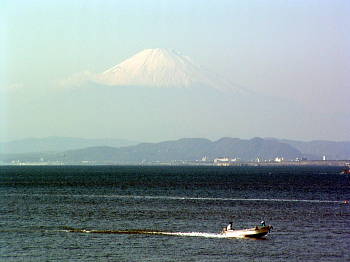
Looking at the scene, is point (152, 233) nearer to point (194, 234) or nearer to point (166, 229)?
point (194, 234)

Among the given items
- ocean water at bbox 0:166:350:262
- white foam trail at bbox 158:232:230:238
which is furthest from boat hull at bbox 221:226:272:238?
ocean water at bbox 0:166:350:262

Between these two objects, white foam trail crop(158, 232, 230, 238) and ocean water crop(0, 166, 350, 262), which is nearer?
ocean water crop(0, 166, 350, 262)

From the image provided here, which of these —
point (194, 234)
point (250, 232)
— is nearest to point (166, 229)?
Result: point (194, 234)

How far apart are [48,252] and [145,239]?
41.1 ft

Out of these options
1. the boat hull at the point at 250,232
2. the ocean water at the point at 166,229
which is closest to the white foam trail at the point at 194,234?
the ocean water at the point at 166,229

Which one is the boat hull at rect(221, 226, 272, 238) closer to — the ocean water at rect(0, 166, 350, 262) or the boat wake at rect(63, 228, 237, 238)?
the boat wake at rect(63, 228, 237, 238)

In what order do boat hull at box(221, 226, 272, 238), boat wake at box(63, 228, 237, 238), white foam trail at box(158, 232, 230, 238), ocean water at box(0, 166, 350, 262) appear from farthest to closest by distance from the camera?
boat wake at box(63, 228, 237, 238) < white foam trail at box(158, 232, 230, 238) < boat hull at box(221, 226, 272, 238) < ocean water at box(0, 166, 350, 262)

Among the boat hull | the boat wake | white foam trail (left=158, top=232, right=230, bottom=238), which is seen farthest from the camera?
the boat wake

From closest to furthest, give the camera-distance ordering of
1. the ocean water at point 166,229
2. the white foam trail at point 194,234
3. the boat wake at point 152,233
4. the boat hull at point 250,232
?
1. the ocean water at point 166,229
2. the boat hull at point 250,232
3. the white foam trail at point 194,234
4. the boat wake at point 152,233

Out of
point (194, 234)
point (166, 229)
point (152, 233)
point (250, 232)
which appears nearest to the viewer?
point (250, 232)

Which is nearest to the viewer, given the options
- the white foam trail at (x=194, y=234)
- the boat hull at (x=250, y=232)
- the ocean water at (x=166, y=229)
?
the ocean water at (x=166, y=229)

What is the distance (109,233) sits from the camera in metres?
87.4

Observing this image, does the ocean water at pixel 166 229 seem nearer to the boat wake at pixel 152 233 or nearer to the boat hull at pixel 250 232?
the boat wake at pixel 152 233

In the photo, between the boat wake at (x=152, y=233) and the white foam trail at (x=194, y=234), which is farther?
the boat wake at (x=152, y=233)
